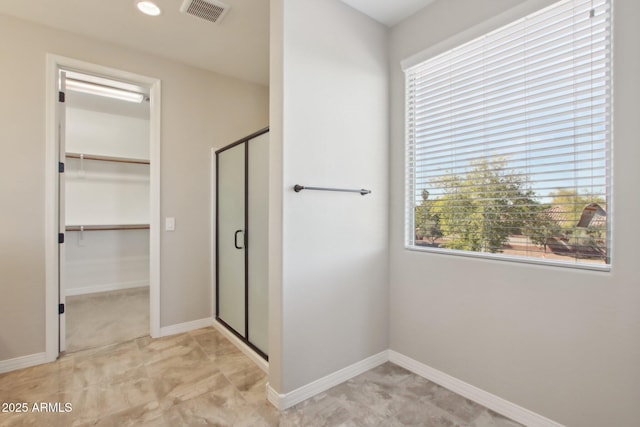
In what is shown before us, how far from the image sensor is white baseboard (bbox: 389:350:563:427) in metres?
1.62

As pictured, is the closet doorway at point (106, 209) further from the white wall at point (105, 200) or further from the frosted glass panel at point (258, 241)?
the frosted glass panel at point (258, 241)

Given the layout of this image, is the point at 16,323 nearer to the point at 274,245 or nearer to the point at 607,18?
the point at 274,245

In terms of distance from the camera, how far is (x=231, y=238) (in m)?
2.88

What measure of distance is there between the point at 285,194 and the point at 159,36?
1.96 metres

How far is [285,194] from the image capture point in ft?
5.88

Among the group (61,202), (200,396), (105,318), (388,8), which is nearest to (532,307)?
(200,396)

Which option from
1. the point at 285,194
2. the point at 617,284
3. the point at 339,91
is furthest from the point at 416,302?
the point at 339,91

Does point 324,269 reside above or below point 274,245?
below

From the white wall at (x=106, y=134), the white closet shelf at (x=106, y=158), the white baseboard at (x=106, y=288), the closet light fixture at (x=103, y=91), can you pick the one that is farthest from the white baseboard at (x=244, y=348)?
the white wall at (x=106, y=134)

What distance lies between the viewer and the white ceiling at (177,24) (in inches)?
84.1

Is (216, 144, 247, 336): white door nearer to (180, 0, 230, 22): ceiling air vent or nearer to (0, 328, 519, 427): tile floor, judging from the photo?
(0, 328, 519, 427): tile floor

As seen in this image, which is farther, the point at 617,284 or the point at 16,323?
the point at 16,323

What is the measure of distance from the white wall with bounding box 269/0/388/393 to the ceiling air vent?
614 mm

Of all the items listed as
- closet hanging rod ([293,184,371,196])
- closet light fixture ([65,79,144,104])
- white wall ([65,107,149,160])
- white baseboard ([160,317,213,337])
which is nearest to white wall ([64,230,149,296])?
white wall ([65,107,149,160])
